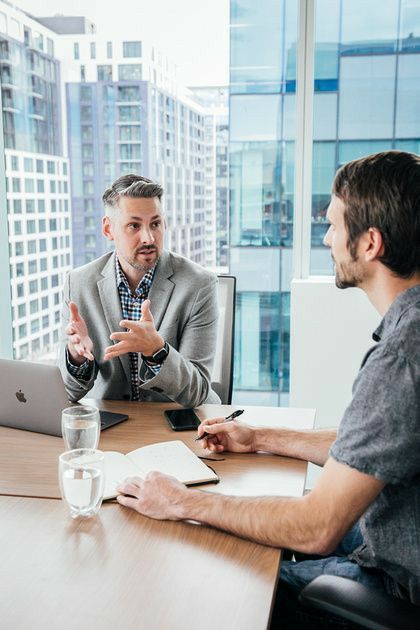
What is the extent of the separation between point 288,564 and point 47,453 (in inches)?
24.2

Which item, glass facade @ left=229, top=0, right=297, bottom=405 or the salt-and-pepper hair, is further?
glass facade @ left=229, top=0, right=297, bottom=405

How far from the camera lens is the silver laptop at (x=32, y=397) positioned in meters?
1.64

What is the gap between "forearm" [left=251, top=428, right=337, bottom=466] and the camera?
155 cm

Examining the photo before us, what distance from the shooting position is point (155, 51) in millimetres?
3432

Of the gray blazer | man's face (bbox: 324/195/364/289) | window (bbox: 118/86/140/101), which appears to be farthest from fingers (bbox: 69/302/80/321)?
window (bbox: 118/86/140/101)

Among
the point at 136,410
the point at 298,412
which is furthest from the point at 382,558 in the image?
the point at 136,410

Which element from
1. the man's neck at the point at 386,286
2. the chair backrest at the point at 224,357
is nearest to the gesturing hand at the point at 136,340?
the chair backrest at the point at 224,357

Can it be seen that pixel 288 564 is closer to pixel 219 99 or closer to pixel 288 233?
pixel 288 233

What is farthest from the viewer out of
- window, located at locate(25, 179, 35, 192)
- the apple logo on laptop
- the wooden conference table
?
window, located at locate(25, 179, 35, 192)

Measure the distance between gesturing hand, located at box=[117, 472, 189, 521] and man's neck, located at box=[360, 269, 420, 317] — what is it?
53 cm

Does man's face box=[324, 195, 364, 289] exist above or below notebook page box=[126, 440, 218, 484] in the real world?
above

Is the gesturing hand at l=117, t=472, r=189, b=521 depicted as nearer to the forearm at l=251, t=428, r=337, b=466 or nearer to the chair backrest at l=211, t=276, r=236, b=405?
the forearm at l=251, t=428, r=337, b=466

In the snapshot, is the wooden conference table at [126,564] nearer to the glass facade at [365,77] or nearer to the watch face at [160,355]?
the watch face at [160,355]

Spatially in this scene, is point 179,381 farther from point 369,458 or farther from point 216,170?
point 216,170
